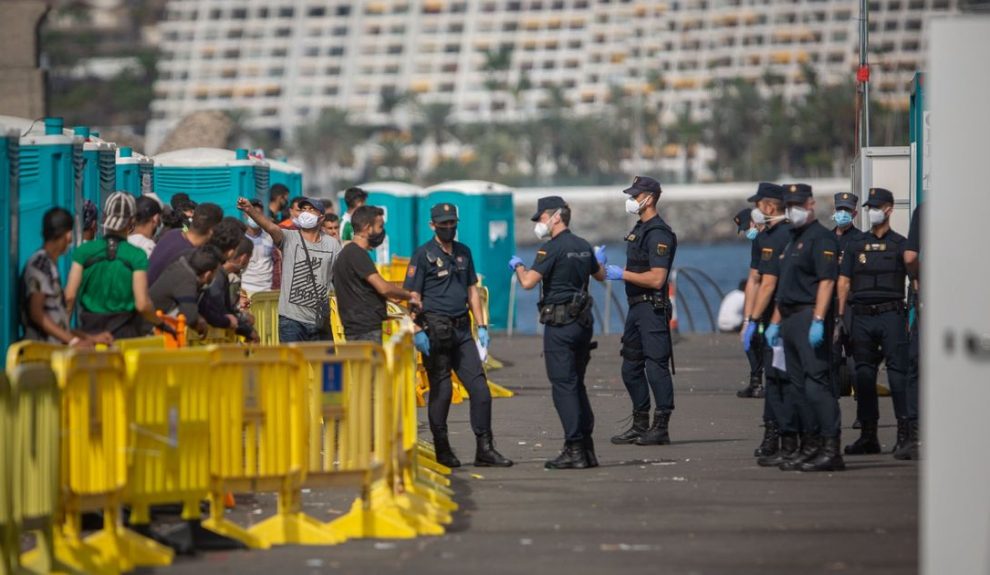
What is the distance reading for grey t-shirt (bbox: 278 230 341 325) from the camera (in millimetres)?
16016

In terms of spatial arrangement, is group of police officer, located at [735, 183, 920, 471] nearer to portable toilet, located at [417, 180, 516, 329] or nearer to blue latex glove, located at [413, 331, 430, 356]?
blue latex glove, located at [413, 331, 430, 356]

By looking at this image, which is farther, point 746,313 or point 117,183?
point 117,183

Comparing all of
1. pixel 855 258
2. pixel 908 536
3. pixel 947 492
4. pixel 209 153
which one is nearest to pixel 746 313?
pixel 855 258

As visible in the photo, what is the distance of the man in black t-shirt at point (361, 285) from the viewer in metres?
14.1

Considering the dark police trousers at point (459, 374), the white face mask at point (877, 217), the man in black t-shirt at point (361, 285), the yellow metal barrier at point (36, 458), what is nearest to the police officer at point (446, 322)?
the dark police trousers at point (459, 374)

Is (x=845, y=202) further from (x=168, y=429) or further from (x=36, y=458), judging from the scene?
(x=36, y=458)

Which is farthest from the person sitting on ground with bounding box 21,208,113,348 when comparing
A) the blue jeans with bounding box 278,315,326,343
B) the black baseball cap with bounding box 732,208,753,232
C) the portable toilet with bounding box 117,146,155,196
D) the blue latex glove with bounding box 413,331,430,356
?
the black baseball cap with bounding box 732,208,753,232

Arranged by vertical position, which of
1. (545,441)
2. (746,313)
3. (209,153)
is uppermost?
(209,153)

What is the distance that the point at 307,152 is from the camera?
189m

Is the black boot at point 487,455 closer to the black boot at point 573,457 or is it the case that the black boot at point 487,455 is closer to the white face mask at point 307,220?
the black boot at point 573,457

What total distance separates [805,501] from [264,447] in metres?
3.56

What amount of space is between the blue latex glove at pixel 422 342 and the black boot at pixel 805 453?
8.58ft

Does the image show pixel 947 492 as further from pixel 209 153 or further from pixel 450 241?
pixel 209 153

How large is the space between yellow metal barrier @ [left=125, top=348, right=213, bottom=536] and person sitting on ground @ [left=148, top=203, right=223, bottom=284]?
2.77m
